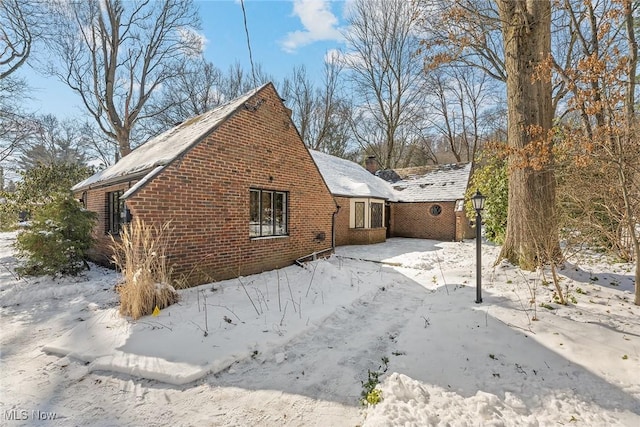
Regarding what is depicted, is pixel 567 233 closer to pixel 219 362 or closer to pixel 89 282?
pixel 219 362

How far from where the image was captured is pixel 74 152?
29594 mm

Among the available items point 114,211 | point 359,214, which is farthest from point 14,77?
point 359,214

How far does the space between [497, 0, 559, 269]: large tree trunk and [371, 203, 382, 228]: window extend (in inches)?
340

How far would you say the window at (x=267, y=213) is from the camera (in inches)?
301

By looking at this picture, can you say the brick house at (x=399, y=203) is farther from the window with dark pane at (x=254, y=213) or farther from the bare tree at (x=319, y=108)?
the bare tree at (x=319, y=108)

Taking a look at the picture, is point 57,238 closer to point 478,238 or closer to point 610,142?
point 478,238

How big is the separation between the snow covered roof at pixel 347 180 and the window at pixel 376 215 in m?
0.56

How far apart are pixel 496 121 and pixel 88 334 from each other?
96.4 feet

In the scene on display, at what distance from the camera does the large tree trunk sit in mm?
6426

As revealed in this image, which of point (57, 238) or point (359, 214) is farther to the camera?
point (359, 214)

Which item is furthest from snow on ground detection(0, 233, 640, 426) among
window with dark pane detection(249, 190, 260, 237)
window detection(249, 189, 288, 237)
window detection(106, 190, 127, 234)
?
window detection(106, 190, 127, 234)

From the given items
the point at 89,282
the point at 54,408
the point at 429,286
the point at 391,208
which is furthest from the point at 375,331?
the point at 391,208

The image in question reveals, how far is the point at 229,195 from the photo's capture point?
694cm

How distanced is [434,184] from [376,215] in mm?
5551
